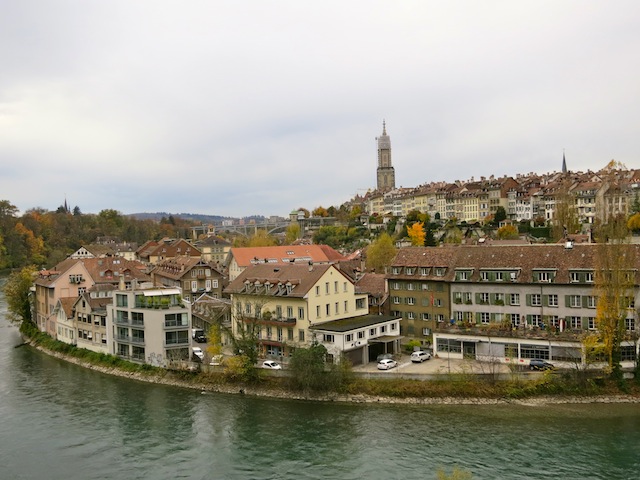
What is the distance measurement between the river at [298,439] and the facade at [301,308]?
489cm

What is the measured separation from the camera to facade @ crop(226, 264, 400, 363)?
3061 cm

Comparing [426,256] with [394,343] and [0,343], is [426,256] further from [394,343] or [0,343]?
[0,343]

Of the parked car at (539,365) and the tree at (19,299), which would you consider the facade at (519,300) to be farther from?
the tree at (19,299)

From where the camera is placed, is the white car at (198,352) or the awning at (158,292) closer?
the white car at (198,352)

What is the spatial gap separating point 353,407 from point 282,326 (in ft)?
24.5

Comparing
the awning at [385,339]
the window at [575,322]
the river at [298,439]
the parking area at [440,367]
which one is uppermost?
the window at [575,322]

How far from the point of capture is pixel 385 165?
162875mm

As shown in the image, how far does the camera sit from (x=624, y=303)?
26.2m

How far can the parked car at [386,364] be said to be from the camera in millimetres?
28211

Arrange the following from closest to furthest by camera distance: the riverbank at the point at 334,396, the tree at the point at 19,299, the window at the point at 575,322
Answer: the riverbank at the point at 334,396 → the window at the point at 575,322 → the tree at the point at 19,299

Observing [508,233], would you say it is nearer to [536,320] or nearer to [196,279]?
[196,279]

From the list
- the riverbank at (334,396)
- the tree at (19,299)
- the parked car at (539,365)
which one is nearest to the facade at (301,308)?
the riverbank at (334,396)

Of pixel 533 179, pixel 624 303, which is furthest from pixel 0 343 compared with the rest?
pixel 533 179

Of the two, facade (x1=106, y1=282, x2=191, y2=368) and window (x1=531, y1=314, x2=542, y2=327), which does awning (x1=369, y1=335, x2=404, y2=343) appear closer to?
window (x1=531, y1=314, x2=542, y2=327)
